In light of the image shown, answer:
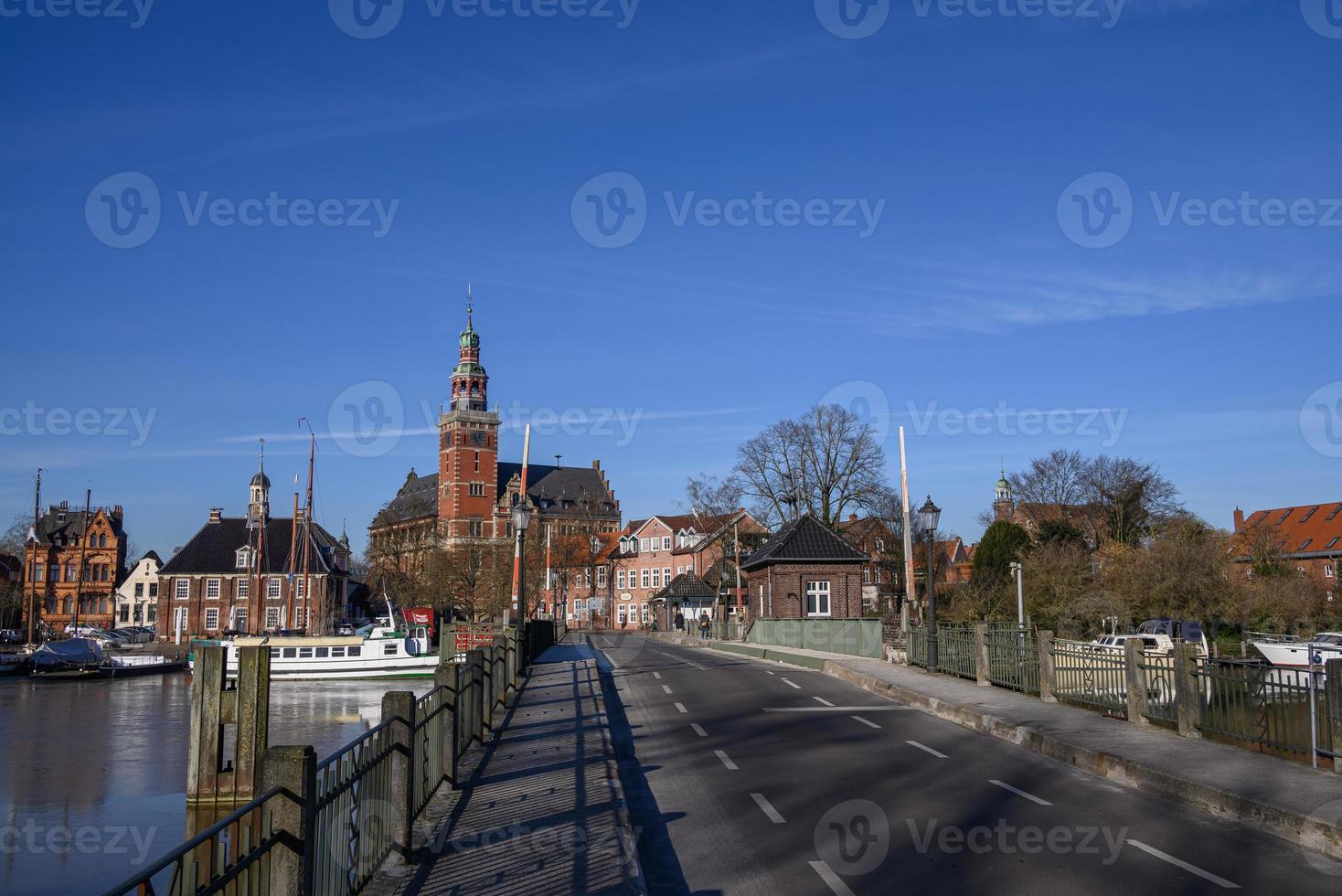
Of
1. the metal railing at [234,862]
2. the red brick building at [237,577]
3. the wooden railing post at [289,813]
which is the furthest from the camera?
the red brick building at [237,577]

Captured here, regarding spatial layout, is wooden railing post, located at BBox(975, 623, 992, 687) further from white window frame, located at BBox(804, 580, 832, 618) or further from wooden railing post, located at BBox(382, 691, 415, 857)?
white window frame, located at BBox(804, 580, 832, 618)

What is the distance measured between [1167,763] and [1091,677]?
20.8 ft

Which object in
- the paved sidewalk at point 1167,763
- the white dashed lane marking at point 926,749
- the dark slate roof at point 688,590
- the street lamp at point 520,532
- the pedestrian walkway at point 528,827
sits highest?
the street lamp at point 520,532

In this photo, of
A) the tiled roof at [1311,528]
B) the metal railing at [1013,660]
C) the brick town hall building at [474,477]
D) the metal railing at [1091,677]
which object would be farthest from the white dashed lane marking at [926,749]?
the brick town hall building at [474,477]

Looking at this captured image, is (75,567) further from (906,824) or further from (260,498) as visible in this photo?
(906,824)

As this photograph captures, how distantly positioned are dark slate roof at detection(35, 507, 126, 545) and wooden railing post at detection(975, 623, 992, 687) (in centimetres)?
10332

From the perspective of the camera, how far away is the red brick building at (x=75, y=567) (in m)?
105

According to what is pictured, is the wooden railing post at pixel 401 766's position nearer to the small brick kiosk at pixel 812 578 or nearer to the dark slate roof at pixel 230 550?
the small brick kiosk at pixel 812 578

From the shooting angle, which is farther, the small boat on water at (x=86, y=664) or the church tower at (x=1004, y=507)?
the church tower at (x=1004, y=507)

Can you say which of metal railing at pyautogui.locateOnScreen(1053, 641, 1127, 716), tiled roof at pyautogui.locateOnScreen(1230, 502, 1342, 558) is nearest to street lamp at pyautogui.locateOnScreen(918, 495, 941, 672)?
metal railing at pyautogui.locateOnScreen(1053, 641, 1127, 716)

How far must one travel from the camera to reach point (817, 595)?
56.5 m

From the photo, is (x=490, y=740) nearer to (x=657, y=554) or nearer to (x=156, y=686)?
(x=156, y=686)

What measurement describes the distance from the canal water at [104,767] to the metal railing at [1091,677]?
15810 mm

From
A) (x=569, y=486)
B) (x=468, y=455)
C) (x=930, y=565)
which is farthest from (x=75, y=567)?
(x=930, y=565)
